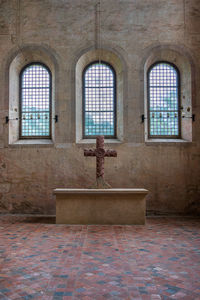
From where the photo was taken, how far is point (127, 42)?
30.0 feet

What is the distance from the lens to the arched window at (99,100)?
9.66 metres

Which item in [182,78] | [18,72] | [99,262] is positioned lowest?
[99,262]

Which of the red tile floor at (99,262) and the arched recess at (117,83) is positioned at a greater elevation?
the arched recess at (117,83)

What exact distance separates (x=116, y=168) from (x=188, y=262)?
4932 mm

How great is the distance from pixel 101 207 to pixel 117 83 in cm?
463

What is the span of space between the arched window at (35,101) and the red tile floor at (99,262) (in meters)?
3.92

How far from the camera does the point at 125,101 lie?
903 cm

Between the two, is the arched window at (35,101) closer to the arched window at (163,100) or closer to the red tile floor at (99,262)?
the arched window at (163,100)

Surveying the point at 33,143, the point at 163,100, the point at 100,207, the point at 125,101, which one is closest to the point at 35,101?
the point at 33,143

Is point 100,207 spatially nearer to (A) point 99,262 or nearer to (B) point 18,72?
(A) point 99,262

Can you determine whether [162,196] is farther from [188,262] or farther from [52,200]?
[188,262]

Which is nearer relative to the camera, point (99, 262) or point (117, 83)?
point (99, 262)

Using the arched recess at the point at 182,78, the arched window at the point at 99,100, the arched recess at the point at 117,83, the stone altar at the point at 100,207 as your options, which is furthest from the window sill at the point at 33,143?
the arched recess at the point at 182,78

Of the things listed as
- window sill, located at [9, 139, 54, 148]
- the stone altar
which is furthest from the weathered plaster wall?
the stone altar
